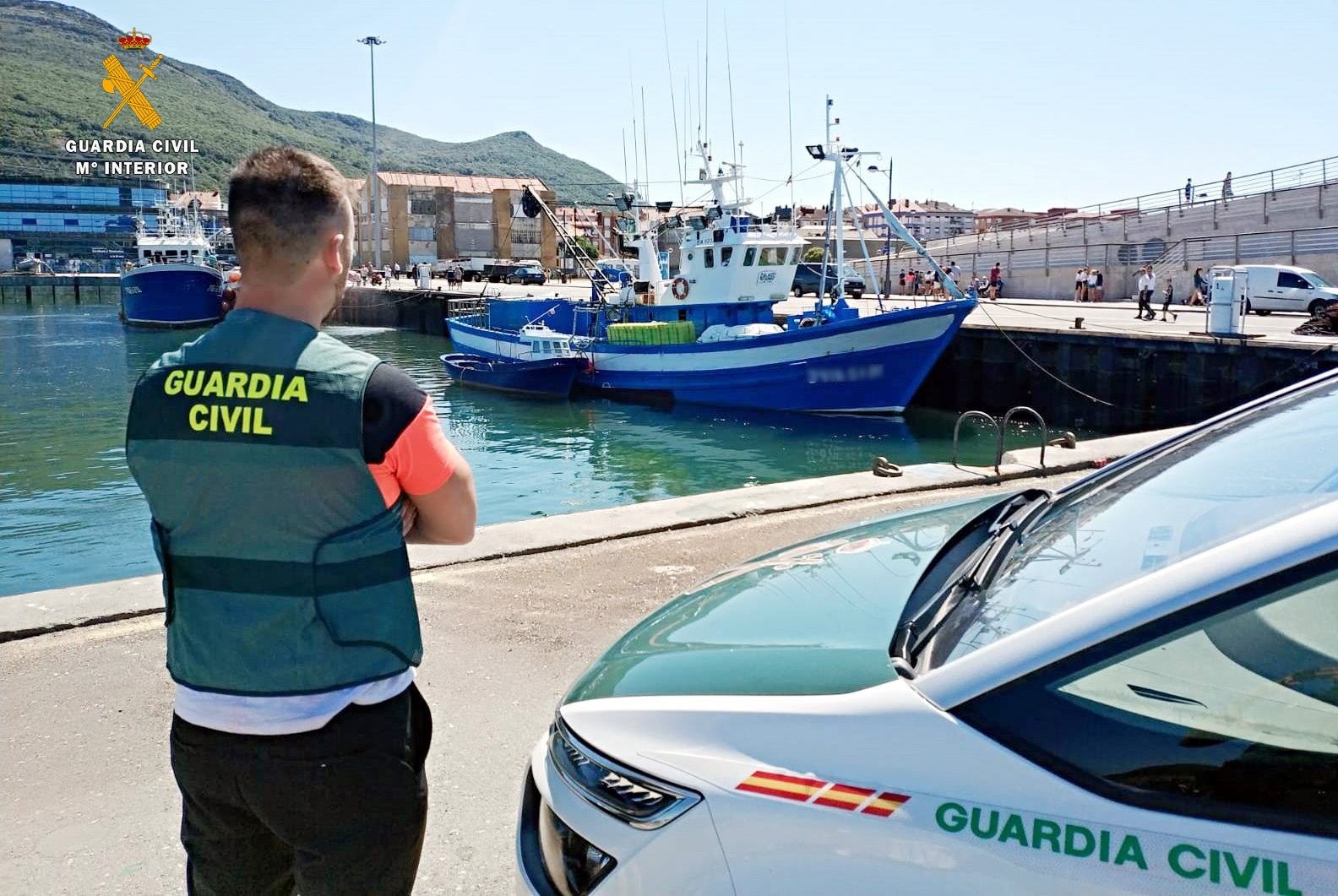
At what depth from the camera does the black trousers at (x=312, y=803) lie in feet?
5.88

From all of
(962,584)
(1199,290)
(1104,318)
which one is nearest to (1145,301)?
(1104,318)

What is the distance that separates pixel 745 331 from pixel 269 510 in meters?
26.0

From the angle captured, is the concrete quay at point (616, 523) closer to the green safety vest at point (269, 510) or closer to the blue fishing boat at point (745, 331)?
the green safety vest at point (269, 510)

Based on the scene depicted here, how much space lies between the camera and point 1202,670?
Result: 5.88 ft

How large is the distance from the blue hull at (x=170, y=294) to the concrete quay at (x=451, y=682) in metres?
57.3

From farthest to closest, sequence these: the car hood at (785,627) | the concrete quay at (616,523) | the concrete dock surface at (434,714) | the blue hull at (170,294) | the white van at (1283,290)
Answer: the blue hull at (170,294), the white van at (1283,290), the concrete quay at (616,523), the concrete dock surface at (434,714), the car hood at (785,627)

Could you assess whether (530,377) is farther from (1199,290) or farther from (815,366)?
(1199,290)

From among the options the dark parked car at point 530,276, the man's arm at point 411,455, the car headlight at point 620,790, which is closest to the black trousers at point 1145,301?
the car headlight at point 620,790

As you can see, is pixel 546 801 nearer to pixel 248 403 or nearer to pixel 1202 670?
pixel 248 403

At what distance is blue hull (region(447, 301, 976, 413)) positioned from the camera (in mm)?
24516

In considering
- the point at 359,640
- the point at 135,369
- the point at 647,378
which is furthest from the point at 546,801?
the point at 135,369

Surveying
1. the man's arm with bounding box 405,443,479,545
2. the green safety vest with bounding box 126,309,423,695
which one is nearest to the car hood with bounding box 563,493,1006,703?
the man's arm with bounding box 405,443,479,545

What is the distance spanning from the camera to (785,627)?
235 centimetres

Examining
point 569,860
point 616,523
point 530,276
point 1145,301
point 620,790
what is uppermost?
point 530,276
